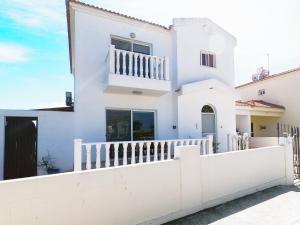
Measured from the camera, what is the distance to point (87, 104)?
893 cm

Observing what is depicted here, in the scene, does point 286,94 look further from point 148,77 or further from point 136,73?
point 136,73

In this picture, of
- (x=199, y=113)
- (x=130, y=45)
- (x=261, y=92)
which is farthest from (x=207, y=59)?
(x=261, y=92)

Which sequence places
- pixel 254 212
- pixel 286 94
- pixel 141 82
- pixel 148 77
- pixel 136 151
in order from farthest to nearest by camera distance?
1. pixel 286 94
2. pixel 136 151
3. pixel 148 77
4. pixel 141 82
5. pixel 254 212

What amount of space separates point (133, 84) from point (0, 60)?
8.25m

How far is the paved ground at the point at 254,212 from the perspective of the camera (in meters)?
5.22

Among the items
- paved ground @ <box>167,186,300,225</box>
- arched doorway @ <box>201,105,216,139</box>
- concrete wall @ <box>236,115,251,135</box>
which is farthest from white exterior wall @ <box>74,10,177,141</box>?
concrete wall @ <box>236,115,251,135</box>

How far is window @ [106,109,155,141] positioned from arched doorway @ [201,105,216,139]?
3.17m

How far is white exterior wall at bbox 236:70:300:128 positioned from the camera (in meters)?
18.6

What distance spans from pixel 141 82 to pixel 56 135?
13.0ft

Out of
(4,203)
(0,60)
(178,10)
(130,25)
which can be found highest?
(178,10)

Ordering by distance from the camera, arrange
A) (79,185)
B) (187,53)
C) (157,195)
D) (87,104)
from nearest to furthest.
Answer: (79,185) → (157,195) → (87,104) → (187,53)

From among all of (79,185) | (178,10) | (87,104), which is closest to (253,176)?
(79,185)

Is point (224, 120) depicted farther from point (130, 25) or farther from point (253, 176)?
point (130, 25)

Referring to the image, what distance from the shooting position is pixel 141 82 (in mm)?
9156
